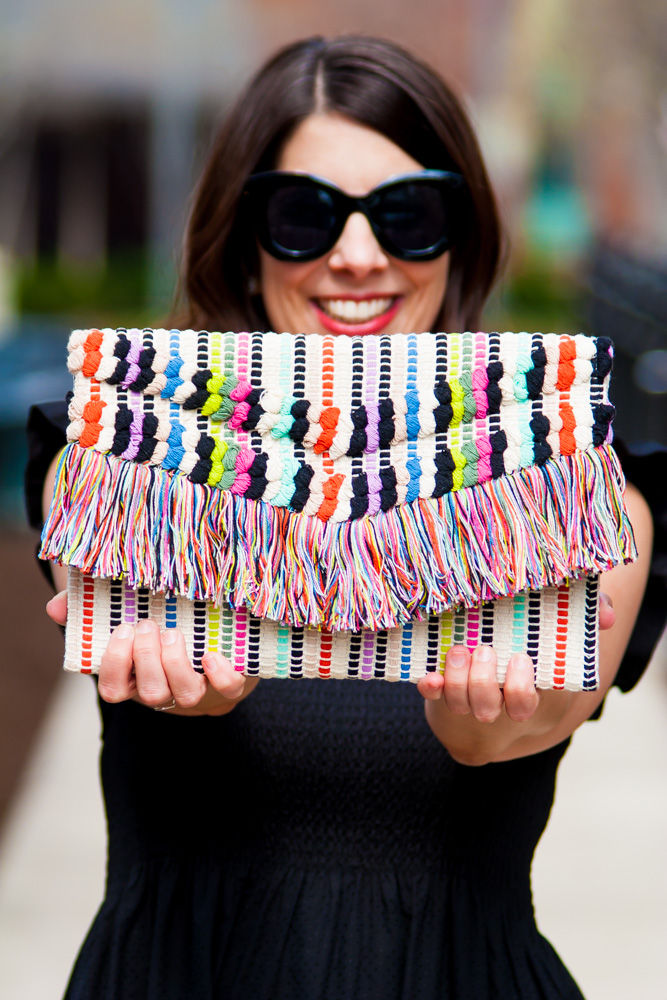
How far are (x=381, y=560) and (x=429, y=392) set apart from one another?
0.72 ft

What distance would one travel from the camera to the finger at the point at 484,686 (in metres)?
1.41

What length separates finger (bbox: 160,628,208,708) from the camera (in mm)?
1416

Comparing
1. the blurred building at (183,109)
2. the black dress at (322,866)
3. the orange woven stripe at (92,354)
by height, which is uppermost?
the blurred building at (183,109)

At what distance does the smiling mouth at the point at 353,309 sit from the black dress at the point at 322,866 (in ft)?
1.96

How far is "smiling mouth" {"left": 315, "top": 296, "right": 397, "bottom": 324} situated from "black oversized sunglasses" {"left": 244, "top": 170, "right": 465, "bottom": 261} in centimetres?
8

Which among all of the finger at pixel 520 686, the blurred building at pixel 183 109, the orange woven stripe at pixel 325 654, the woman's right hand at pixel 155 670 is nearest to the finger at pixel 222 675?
the woman's right hand at pixel 155 670

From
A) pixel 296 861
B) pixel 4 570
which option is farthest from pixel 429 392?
pixel 4 570

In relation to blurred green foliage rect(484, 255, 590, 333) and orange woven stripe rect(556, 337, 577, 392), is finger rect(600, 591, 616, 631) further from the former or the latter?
blurred green foliage rect(484, 255, 590, 333)

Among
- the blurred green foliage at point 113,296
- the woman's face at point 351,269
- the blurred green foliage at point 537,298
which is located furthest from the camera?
the blurred green foliage at point 113,296

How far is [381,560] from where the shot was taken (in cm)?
143

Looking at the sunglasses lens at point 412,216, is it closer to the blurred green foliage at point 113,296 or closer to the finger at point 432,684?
the finger at point 432,684

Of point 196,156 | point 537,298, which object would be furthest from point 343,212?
point 537,298

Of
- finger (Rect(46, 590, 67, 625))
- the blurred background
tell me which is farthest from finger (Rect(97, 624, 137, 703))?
the blurred background

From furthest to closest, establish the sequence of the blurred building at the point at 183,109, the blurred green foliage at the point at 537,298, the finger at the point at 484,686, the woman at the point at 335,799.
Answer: the blurred green foliage at the point at 537,298 → the blurred building at the point at 183,109 → the woman at the point at 335,799 → the finger at the point at 484,686
